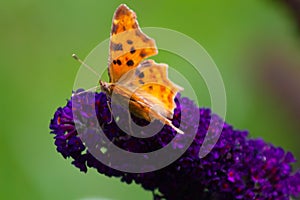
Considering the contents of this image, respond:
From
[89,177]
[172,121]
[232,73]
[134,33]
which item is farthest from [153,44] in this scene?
[232,73]

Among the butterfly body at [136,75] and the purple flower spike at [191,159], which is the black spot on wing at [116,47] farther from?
the purple flower spike at [191,159]

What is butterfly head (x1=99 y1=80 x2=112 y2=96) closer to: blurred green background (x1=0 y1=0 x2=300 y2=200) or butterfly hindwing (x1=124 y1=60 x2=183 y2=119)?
butterfly hindwing (x1=124 y1=60 x2=183 y2=119)

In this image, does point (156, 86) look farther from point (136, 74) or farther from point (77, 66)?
point (77, 66)

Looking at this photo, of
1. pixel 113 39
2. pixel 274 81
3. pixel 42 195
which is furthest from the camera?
pixel 274 81

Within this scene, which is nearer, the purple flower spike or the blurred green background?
the purple flower spike

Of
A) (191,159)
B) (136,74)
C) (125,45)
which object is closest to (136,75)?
(136,74)

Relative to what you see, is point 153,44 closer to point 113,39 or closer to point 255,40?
point 113,39

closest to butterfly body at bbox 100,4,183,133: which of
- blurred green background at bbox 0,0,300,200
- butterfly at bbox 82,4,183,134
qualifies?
butterfly at bbox 82,4,183,134

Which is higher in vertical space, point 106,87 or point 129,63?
point 129,63
